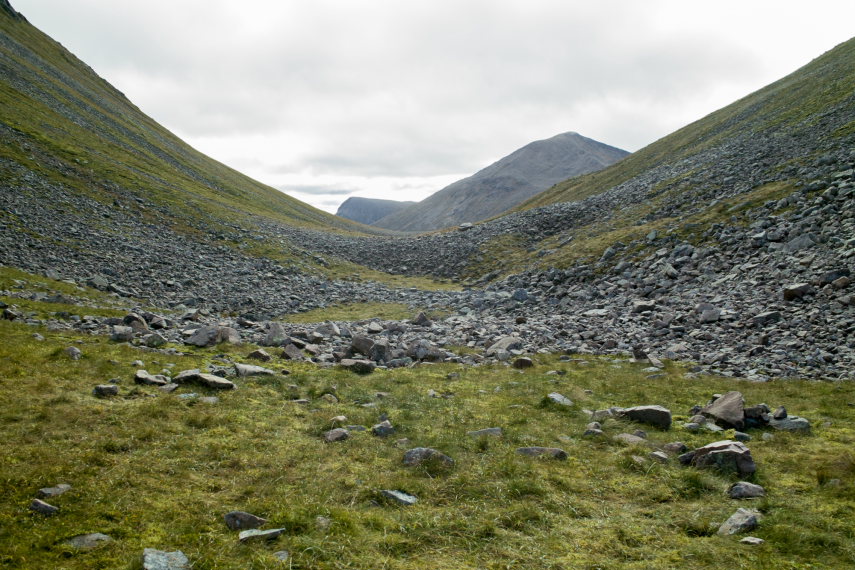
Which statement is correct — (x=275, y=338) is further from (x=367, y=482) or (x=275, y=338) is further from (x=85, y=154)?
(x=85, y=154)

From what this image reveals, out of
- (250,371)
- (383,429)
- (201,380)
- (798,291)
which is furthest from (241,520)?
(798,291)

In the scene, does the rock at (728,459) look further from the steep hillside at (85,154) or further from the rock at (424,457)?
the steep hillside at (85,154)

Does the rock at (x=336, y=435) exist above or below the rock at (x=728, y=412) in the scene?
above

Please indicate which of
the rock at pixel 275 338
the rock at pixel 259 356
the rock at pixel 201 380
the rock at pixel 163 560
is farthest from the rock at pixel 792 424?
the rock at pixel 275 338

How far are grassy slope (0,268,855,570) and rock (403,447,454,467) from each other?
0.29 meters

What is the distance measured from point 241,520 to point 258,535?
24.7 inches

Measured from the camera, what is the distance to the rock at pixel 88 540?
6930 millimetres

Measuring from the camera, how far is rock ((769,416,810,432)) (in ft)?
42.4

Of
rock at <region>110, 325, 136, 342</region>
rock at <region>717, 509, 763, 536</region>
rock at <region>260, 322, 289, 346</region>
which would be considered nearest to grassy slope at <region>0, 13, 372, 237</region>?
rock at <region>260, 322, 289, 346</region>

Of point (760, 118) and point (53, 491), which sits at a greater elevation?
point (760, 118)

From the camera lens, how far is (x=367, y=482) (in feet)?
32.5

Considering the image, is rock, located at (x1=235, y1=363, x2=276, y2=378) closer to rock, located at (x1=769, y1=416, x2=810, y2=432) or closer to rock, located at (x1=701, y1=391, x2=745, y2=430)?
rock, located at (x1=701, y1=391, x2=745, y2=430)

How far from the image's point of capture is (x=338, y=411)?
14227 millimetres

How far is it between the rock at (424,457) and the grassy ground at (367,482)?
299 millimetres
